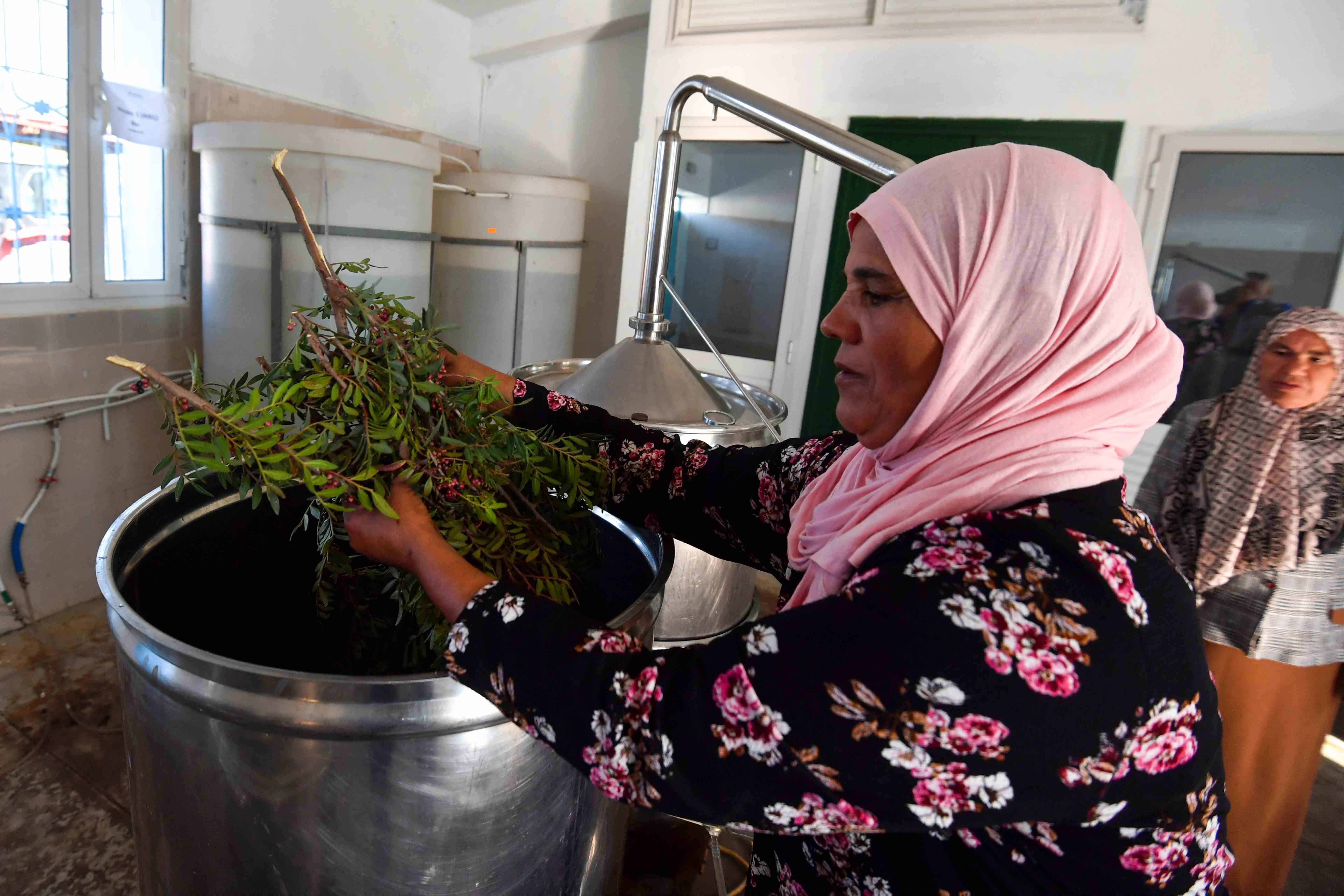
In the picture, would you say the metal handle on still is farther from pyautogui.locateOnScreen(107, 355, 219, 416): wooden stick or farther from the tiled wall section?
the tiled wall section

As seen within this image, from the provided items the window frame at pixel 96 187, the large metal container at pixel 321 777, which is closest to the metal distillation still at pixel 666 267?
the large metal container at pixel 321 777

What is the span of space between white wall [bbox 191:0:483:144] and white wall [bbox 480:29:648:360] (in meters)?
0.16

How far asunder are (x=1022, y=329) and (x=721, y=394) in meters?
1.36

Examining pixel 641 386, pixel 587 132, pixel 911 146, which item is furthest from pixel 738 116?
pixel 587 132

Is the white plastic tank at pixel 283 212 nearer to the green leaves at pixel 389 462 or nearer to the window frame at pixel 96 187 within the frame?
the window frame at pixel 96 187

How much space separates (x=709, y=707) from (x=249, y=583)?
2.81ft

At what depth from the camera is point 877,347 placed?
762mm

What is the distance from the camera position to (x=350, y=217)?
246 cm

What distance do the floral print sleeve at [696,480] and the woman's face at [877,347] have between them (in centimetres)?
31

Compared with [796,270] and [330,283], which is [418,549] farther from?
[796,270]

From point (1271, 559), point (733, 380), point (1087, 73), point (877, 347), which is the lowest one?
point (1271, 559)

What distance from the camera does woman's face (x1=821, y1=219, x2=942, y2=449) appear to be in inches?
29.1

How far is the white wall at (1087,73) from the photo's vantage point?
2.51 meters

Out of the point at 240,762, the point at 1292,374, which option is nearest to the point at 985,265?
the point at 240,762
